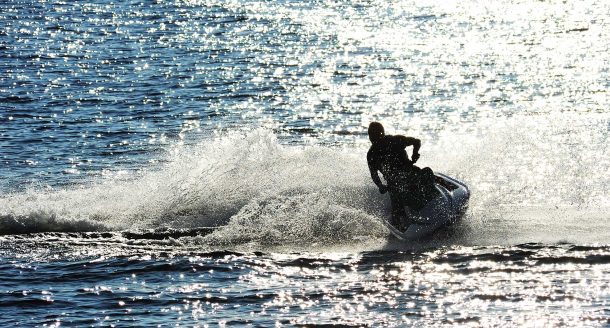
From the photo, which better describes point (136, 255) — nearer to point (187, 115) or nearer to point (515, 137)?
point (515, 137)

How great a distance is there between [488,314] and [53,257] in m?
8.06

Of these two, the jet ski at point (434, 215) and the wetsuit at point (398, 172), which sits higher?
the wetsuit at point (398, 172)

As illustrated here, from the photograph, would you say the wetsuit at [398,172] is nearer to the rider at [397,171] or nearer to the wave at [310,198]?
the rider at [397,171]

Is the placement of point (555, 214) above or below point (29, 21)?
below

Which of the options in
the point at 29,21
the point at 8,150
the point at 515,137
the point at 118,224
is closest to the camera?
the point at 118,224

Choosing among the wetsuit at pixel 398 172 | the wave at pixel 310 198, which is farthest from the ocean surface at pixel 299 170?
the wetsuit at pixel 398 172

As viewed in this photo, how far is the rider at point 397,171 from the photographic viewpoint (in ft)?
58.2

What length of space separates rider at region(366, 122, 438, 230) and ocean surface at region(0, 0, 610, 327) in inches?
26.7

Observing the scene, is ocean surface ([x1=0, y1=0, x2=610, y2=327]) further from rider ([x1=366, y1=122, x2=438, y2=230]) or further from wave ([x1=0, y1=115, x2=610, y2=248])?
rider ([x1=366, y1=122, x2=438, y2=230])

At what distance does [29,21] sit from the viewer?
52.8 meters

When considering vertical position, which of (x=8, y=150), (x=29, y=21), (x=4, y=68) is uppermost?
(x=29, y=21)

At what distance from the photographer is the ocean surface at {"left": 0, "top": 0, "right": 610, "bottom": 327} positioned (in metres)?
15.1

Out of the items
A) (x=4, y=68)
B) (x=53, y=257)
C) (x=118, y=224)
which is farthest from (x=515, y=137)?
(x=4, y=68)

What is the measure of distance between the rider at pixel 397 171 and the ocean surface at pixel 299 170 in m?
0.68
